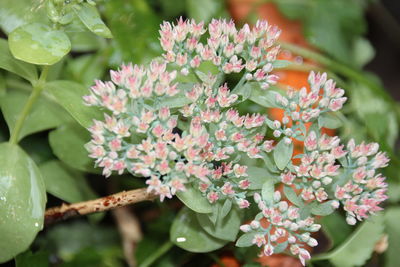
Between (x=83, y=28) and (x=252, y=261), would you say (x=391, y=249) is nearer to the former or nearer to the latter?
(x=252, y=261)

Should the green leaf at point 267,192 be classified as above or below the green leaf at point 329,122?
Result: below

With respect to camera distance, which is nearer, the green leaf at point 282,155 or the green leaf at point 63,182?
the green leaf at point 282,155

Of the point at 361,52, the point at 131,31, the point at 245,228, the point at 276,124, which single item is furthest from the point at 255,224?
the point at 361,52

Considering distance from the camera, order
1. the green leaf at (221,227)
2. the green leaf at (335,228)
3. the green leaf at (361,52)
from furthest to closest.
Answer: the green leaf at (361,52)
the green leaf at (335,228)
the green leaf at (221,227)

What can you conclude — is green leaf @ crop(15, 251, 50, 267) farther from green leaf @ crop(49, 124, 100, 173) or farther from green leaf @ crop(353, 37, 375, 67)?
green leaf @ crop(353, 37, 375, 67)

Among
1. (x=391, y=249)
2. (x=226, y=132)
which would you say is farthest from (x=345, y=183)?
(x=391, y=249)

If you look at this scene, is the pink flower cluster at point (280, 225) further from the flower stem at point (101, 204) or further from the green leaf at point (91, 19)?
the green leaf at point (91, 19)

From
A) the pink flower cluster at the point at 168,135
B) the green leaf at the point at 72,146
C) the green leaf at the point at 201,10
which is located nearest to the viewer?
the pink flower cluster at the point at 168,135

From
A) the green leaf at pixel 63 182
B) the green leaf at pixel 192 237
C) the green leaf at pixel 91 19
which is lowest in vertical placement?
the green leaf at pixel 63 182

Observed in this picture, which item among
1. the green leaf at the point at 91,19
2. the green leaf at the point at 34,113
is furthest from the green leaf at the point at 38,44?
the green leaf at the point at 34,113
